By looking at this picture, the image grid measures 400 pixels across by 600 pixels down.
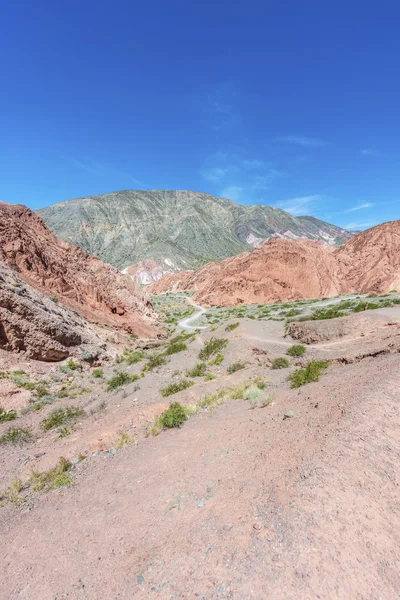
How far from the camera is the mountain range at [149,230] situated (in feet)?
428

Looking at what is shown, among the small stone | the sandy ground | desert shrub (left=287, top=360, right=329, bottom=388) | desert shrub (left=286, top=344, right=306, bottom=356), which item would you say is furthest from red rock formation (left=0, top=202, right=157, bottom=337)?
the small stone

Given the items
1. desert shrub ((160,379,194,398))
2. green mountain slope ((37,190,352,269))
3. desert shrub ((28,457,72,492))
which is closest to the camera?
desert shrub ((28,457,72,492))

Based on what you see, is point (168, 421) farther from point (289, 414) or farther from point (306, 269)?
point (306, 269)

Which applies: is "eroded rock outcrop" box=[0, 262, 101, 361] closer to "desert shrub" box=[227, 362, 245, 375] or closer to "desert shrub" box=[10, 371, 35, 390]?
"desert shrub" box=[10, 371, 35, 390]

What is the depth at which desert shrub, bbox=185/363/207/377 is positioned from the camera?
1460 centimetres

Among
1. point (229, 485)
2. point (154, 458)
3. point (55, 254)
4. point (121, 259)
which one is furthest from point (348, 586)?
point (121, 259)

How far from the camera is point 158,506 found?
199 inches

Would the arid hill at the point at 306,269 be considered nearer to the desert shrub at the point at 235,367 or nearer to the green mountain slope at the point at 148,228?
the desert shrub at the point at 235,367

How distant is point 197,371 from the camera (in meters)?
14.8

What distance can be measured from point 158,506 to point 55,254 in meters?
27.9

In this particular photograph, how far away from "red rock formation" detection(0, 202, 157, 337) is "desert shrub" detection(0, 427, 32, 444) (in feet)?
49.6

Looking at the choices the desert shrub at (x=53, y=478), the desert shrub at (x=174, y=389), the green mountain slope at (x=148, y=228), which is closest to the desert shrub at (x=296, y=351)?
the desert shrub at (x=174, y=389)

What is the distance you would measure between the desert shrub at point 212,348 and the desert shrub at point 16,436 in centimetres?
958

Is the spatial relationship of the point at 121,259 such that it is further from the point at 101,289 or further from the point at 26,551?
the point at 26,551
